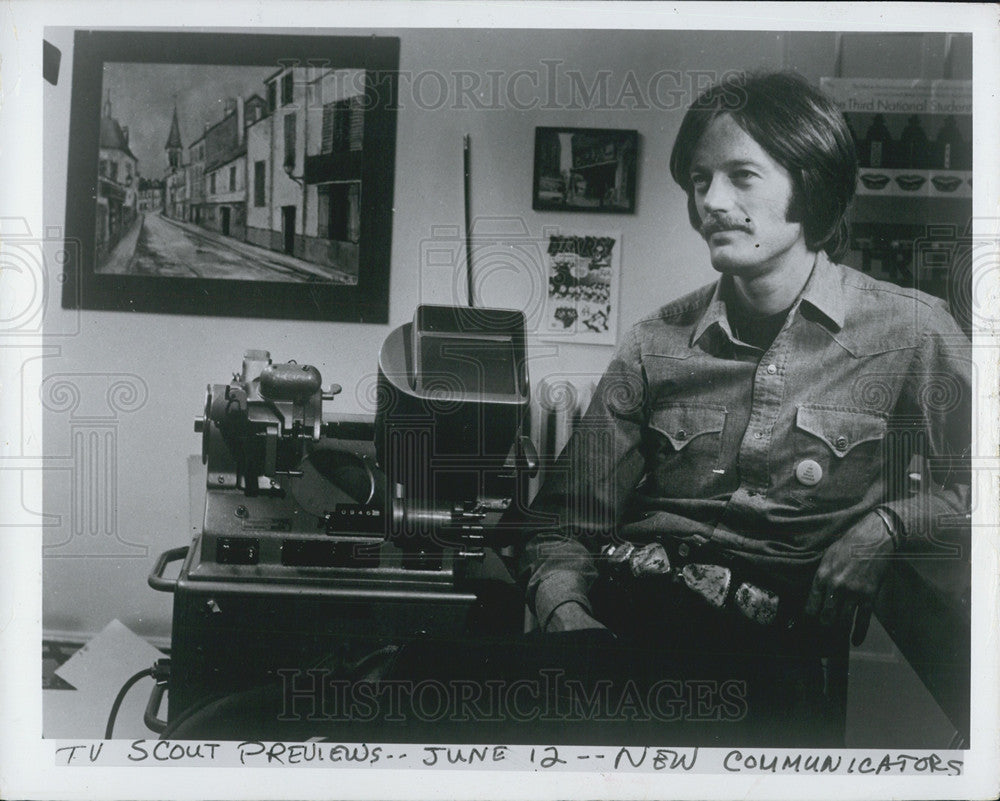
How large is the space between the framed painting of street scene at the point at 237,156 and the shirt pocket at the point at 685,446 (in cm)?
56

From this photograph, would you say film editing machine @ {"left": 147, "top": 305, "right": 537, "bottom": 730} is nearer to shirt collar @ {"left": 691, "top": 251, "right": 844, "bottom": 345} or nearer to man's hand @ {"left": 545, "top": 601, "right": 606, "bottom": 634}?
man's hand @ {"left": 545, "top": 601, "right": 606, "bottom": 634}

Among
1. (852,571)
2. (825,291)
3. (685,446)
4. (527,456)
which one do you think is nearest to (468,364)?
(527,456)

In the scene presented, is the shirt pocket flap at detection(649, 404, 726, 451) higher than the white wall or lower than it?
lower

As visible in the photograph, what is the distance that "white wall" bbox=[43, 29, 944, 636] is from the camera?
66.2 inches

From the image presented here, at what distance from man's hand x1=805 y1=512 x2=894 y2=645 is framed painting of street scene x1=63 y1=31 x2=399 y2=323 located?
93cm

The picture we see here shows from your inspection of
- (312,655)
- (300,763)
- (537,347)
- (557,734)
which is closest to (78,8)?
(537,347)

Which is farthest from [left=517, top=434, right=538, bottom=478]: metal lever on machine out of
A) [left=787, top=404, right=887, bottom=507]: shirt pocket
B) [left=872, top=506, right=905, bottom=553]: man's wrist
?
[left=872, top=506, right=905, bottom=553]: man's wrist

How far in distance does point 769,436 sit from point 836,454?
0.12m

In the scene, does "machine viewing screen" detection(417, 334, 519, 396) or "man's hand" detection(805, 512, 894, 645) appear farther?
"man's hand" detection(805, 512, 894, 645)

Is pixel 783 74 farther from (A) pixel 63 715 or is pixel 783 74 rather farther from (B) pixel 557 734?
(A) pixel 63 715

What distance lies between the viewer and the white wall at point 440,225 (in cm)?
168

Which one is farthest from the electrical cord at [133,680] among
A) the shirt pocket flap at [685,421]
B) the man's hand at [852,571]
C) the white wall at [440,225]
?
the man's hand at [852,571]

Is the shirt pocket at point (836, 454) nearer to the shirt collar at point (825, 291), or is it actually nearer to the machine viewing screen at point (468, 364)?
the shirt collar at point (825, 291)

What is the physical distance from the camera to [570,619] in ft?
5.63
